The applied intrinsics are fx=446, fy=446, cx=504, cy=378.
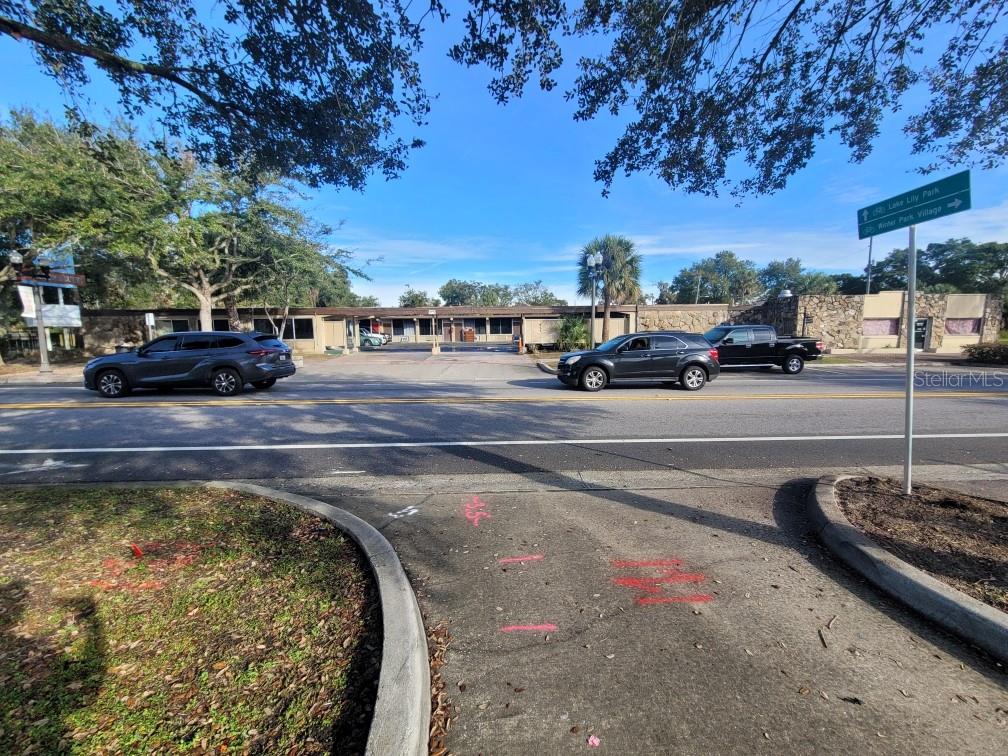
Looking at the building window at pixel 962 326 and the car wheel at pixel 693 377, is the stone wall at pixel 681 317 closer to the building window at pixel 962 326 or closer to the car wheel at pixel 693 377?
the building window at pixel 962 326

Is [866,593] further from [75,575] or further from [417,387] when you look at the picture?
[417,387]

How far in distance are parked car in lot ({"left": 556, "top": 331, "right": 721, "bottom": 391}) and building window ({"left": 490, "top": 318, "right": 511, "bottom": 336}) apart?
31805mm

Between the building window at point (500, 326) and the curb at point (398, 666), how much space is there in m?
40.7

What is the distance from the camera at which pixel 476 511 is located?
417cm

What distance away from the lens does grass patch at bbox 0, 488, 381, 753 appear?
1.75 m

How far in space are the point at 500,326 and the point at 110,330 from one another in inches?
1160

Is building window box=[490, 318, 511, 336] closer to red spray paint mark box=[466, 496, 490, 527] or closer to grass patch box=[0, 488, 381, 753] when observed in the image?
red spray paint mark box=[466, 496, 490, 527]

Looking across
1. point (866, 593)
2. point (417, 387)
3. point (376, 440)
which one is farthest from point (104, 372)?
point (866, 593)

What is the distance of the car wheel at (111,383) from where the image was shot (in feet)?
35.2

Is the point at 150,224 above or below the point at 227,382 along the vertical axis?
above

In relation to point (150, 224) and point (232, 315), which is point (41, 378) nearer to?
point (150, 224)

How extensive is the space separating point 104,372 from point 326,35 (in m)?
10.6

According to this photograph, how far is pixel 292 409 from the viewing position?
9289 mm

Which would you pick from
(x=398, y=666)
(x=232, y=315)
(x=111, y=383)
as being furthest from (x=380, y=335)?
(x=398, y=666)
